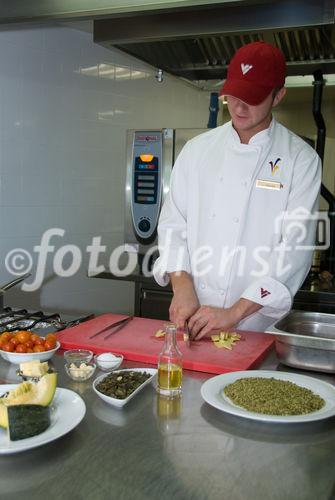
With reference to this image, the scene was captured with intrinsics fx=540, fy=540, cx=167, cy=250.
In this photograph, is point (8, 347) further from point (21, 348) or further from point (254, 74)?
point (254, 74)

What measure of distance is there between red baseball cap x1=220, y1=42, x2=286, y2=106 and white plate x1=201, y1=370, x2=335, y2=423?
3.03 ft

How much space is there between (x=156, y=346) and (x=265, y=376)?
1.27 ft

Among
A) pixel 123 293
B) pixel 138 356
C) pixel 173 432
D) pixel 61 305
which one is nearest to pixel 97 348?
pixel 138 356

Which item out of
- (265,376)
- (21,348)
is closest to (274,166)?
(265,376)

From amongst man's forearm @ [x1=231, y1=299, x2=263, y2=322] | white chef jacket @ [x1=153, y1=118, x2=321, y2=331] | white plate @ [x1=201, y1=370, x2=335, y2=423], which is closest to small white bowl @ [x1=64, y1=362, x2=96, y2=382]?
white plate @ [x1=201, y1=370, x2=335, y2=423]

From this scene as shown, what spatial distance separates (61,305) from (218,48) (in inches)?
81.4

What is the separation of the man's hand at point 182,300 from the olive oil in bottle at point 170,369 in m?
0.43

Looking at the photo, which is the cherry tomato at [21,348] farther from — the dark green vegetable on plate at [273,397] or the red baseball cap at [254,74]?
the red baseball cap at [254,74]

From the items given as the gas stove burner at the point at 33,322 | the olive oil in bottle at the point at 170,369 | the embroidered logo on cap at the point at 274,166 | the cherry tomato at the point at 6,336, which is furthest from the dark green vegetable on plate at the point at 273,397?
the embroidered logo on cap at the point at 274,166

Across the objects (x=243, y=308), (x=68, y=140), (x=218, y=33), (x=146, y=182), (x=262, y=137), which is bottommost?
(x=243, y=308)

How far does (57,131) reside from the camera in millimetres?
3654

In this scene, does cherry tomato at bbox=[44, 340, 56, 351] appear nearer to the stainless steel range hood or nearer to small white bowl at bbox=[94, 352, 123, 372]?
small white bowl at bbox=[94, 352, 123, 372]

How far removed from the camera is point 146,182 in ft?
10.8

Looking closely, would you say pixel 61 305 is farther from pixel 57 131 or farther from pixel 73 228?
pixel 57 131
